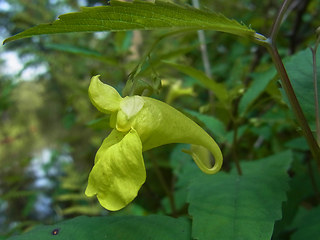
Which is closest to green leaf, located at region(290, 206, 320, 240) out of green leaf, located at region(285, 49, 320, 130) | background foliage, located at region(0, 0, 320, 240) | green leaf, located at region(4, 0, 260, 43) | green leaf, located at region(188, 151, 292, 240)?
background foliage, located at region(0, 0, 320, 240)

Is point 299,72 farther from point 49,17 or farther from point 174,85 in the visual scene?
point 49,17

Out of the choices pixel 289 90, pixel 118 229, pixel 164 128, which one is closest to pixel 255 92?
pixel 289 90

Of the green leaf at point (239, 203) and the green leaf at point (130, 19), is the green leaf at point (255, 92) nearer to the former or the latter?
the green leaf at point (239, 203)

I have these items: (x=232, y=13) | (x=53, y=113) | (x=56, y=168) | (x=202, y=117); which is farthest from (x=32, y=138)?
(x=202, y=117)

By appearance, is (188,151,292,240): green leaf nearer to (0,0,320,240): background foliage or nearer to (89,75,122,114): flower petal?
(0,0,320,240): background foliage

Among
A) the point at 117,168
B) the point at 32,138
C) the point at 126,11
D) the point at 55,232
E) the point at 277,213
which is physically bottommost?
the point at 32,138

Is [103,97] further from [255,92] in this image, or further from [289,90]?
[255,92]
